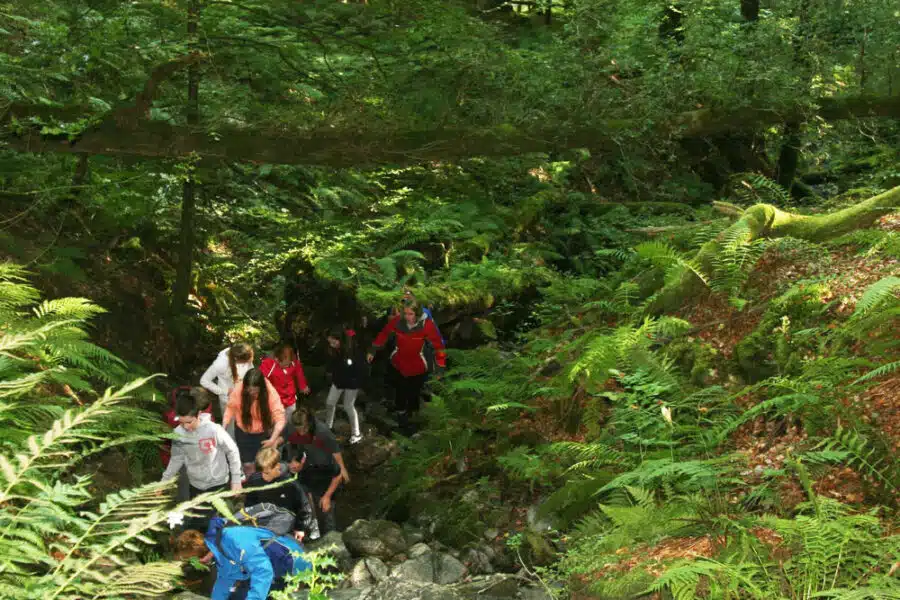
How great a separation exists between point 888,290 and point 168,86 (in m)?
8.15

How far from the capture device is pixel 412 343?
1032 cm

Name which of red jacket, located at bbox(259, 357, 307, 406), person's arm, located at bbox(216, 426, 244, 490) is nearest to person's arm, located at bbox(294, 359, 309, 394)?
red jacket, located at bbox(259, 357, 307, 406)

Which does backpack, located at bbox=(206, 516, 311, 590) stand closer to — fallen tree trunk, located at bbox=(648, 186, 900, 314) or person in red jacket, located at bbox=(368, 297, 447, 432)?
person in red jacket, located at bbox=(368, 297, 447, 432)

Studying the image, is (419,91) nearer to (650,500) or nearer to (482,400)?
(482,400)

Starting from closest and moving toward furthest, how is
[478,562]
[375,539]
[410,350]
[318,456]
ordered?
[478,562] → [375,539] → [318,456] → [410,350]

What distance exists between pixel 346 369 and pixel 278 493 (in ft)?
11.8

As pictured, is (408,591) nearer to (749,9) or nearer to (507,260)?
(507,260)

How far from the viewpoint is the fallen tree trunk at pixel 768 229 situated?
9.37 metres

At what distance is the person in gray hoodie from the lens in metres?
6.95

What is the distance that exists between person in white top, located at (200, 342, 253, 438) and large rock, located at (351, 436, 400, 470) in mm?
2243

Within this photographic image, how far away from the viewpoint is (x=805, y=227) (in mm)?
9930

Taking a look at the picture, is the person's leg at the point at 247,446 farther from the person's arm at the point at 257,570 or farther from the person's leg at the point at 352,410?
the person's leg at the point at 352,410

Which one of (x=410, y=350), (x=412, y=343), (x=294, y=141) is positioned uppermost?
(x=294, y=141)

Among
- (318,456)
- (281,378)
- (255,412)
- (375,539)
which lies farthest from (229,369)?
(375,539)
